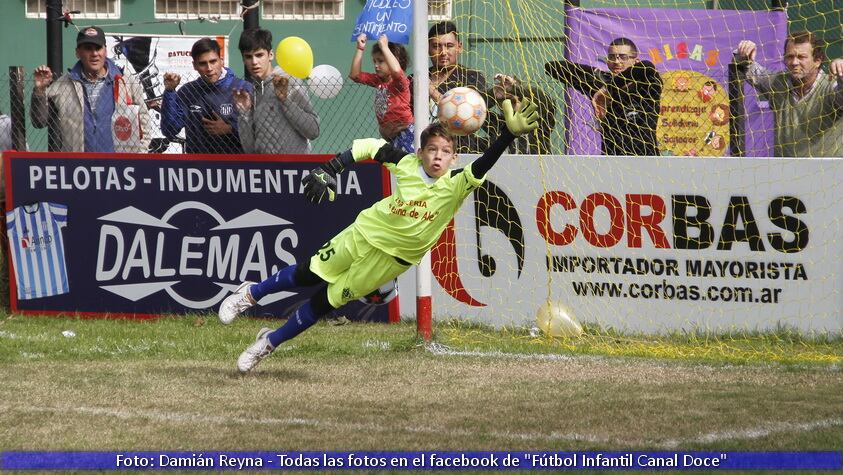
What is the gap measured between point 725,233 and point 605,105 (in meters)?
1.49

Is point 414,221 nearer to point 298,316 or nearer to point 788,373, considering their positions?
point 298,316

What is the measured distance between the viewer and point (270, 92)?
11.5 m

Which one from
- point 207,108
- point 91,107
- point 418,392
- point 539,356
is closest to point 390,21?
point 207,108

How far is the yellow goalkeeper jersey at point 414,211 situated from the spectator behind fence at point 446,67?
2.27 meters

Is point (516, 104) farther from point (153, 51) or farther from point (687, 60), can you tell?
point (153, 51)

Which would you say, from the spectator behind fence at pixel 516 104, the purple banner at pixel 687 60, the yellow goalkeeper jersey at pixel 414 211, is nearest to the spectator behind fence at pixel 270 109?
the spectator behind fence at pixel 516 104

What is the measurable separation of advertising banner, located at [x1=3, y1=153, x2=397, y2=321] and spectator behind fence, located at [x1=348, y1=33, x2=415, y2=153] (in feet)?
1.26

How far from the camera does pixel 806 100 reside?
1002 cm

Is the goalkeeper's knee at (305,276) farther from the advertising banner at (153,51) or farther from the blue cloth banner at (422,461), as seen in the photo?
the advertising banner at (153,51)

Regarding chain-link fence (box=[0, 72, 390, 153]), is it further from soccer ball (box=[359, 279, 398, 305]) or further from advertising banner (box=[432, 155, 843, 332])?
advertising banner (box=[432, 155, 843, 332])

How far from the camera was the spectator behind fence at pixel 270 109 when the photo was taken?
1147 cm

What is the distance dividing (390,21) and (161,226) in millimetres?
2889

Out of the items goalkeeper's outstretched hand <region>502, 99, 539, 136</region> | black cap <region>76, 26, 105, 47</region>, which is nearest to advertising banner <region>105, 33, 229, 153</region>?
black cap <region>76, 26, 105, 47</region>

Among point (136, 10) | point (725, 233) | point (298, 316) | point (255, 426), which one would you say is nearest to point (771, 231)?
point (725, 233)
